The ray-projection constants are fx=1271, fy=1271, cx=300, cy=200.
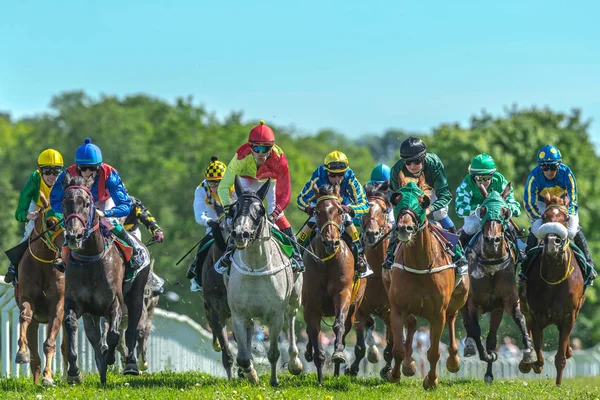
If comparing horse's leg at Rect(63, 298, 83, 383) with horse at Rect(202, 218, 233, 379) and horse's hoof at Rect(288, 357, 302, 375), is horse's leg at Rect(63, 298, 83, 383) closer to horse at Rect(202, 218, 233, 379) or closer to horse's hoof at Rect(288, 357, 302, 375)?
horse at Rect(202, 218, 233, 379)

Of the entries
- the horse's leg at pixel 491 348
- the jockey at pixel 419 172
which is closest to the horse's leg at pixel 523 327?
the horse's leg at pixel 491 348

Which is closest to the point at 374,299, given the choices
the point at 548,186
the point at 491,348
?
the point at 491,348

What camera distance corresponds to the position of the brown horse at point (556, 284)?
16.9m

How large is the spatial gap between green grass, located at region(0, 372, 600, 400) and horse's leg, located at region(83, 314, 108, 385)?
19 cm

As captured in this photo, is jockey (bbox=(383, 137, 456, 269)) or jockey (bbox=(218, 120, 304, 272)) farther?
jockey (bbox=(383, 137, 456, 269))

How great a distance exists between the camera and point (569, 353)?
17.9 metres

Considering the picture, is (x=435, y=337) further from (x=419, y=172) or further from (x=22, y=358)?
(x=22, y=358)

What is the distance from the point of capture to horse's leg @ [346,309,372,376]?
18.2 metres

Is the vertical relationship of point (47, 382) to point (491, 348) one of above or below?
below

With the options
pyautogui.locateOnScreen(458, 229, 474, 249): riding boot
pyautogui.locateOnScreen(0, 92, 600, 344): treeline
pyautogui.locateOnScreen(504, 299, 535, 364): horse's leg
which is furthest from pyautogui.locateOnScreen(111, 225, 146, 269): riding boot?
pyautogui.locateOnScreen(0, 92, 600, 344): treeline

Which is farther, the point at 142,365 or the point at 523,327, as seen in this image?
the point at 142,365

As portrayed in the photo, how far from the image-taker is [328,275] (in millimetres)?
16609

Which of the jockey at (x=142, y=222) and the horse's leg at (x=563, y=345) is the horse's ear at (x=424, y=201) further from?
the jockey at (x=142, y=222)

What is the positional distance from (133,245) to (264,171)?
2011mm
